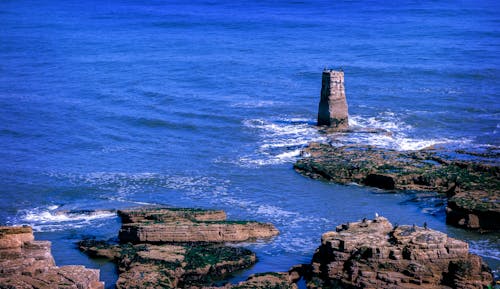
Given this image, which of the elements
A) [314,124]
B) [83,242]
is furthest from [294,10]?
[83,242]

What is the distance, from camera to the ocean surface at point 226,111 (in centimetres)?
5194

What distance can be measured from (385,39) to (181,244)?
83.4 meters

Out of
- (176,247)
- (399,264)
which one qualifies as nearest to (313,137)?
(176,247)

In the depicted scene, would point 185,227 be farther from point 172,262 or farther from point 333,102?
point 333,102

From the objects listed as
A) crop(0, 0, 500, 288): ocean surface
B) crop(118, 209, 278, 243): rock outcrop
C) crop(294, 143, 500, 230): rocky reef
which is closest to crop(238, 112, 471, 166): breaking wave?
crop(0, 0, 500, 288): ocean surface

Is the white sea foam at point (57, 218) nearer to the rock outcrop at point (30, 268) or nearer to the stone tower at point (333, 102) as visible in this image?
the rock outcrop at point (30, 268)

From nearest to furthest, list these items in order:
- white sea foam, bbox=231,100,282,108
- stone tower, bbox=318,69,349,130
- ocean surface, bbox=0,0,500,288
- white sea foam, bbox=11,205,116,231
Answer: white sea foam, bbox=11,205,116,231 → ocean surface, bbox=0,0,500,288 → stone tower, bbox=318,69,349,130 → white sea foam, bbox=231,100,282,108

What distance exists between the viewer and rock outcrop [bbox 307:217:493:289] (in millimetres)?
36719

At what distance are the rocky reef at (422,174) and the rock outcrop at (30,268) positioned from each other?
21.1m

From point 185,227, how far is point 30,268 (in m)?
10.9

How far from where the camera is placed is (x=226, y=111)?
79.3m

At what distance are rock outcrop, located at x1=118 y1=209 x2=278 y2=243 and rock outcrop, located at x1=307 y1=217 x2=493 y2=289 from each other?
22.8 ft

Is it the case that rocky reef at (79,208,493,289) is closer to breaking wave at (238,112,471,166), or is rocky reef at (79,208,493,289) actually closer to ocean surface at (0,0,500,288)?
ocean surface at (0,0,500,288)

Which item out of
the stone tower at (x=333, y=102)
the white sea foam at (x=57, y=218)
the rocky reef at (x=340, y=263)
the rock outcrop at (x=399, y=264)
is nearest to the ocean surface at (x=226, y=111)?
the white sea foam at (x=57, y=218)
